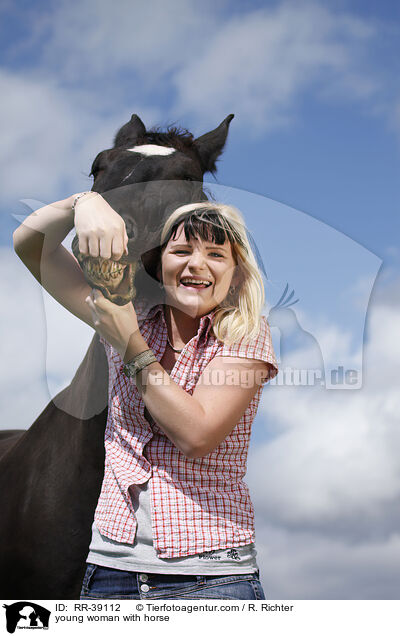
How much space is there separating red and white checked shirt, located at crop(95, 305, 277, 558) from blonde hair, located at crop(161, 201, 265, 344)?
1.7 inches

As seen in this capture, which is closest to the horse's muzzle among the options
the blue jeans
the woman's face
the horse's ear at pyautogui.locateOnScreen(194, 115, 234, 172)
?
the woman's face

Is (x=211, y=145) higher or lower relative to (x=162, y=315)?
higher

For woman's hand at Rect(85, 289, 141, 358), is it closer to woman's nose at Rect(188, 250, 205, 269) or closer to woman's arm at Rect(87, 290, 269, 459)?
woman's arm at Rect(87, 290, 269, 459)

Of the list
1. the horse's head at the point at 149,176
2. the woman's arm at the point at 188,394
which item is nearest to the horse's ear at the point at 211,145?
the horse's head at the point at 149,176

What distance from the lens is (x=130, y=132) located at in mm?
3414

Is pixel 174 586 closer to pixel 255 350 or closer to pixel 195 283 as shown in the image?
pixel 255 350

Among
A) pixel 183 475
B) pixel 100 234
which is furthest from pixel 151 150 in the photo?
pixel 183 475

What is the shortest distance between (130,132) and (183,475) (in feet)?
7.20

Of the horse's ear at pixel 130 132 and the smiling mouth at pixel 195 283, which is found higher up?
the horse's ear at pixel 130 132

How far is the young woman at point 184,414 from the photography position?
184cm

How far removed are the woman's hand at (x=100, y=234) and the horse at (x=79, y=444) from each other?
722 mm

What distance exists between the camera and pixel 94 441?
9.93 ft
